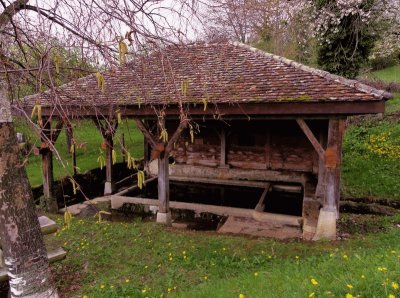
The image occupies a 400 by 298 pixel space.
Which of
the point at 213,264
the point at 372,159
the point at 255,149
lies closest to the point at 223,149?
the point at 255,149

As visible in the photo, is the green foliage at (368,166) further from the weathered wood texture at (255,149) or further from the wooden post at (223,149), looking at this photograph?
the wooden post at (223,149)

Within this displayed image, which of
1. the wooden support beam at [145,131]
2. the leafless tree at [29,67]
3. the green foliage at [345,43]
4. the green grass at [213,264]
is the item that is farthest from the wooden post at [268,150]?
the leafless tree at [29,67]

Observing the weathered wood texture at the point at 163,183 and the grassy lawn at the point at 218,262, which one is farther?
the weathered wood texture at the point at 163,183

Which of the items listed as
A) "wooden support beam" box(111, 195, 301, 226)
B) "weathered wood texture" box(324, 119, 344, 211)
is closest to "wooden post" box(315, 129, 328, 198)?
"weathered wood texture" box(324, 119, 344, 211)

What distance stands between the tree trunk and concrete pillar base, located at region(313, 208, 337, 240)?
4774 millimetres

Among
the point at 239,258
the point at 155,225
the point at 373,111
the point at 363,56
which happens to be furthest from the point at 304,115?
the point at 363,56

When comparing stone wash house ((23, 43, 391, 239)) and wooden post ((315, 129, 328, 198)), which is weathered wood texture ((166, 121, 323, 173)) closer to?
stone wash house ((23, 43, 391, 239))

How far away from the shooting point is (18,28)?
3254 mm

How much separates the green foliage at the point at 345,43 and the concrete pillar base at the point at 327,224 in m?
8.50

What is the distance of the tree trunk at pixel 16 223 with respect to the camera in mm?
3680

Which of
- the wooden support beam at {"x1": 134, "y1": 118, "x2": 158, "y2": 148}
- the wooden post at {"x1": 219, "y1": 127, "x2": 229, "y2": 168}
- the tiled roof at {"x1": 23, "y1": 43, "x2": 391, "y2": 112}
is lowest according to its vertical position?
the wooden post at {"x1": 219, "y1": 127, "x2": 229, "y2": 168}

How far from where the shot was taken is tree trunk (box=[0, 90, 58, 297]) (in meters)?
3.68

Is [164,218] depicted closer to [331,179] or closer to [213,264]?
[213,264]

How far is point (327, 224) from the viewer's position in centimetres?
634
